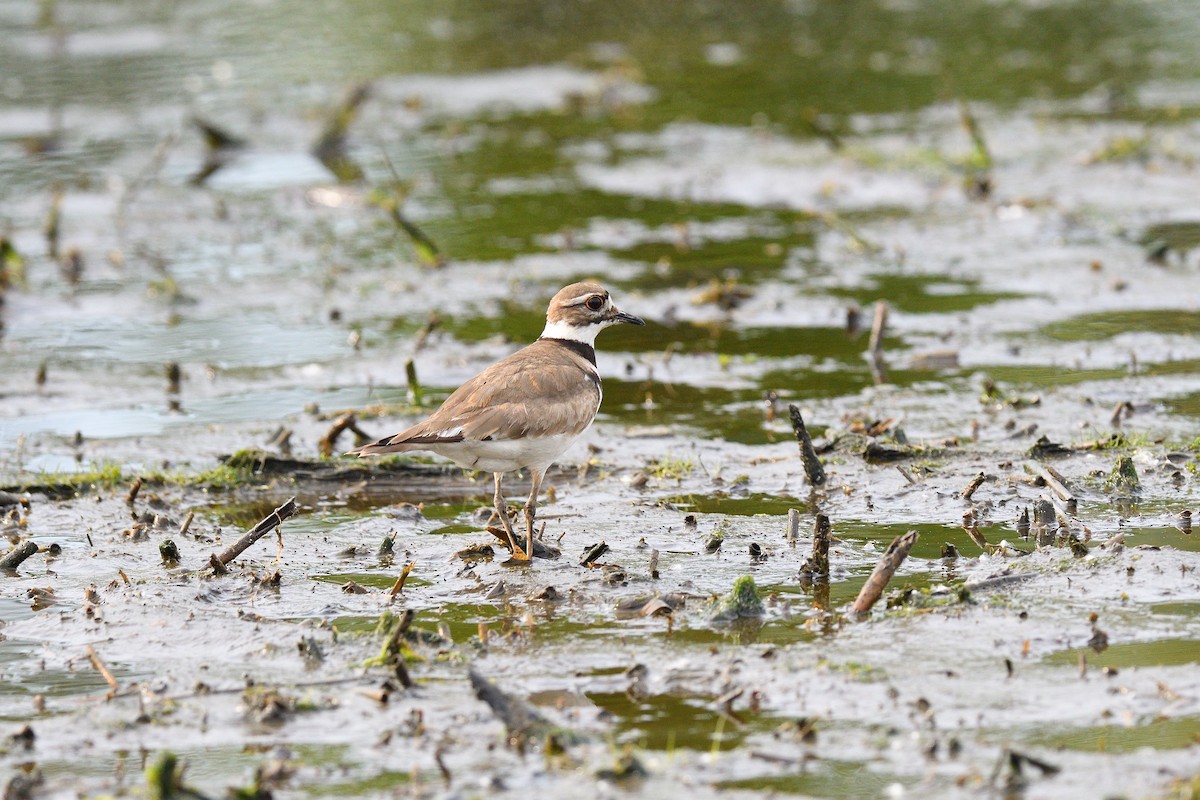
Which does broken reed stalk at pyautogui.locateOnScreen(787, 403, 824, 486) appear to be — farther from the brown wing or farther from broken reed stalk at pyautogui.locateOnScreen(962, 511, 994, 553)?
the brown wing

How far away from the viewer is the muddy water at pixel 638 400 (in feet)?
18.7

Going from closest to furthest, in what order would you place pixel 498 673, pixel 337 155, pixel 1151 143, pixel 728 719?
1. pixel 728 719
2. pixel 498 673
3. pixel 1151 143
4. pixel 337 155

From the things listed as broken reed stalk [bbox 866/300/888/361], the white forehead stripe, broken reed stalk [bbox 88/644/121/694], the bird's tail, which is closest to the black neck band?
the white forehead stripe

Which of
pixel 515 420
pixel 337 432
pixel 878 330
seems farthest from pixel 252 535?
pixel 878 330

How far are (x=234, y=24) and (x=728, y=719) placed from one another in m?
21.4

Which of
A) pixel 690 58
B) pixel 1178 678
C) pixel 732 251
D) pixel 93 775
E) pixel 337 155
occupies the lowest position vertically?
pixel 93 775

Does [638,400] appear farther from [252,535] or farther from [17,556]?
[17,556]

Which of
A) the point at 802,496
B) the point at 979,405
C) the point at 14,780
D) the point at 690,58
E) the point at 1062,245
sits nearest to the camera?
the point at 14,780

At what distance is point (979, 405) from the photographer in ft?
32.1

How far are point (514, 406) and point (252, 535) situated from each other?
4.60 ft

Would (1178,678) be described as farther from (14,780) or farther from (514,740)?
(14,780)

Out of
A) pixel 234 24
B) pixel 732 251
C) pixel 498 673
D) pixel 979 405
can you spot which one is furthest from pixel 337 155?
pixel 498 673

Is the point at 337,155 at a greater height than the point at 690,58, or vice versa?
the point at 690,58

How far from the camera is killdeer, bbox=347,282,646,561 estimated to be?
7.39m
